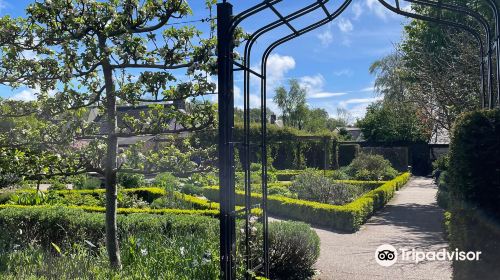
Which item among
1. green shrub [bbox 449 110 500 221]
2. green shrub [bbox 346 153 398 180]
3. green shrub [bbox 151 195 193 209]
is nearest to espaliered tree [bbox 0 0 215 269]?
green shrub [bbox 449 110 500 221]

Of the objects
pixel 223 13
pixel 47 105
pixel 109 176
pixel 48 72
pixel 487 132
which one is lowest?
pixel 109 176

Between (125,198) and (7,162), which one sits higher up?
(7,162)

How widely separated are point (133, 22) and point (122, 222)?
11.0 ft

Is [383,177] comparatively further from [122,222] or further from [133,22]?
[133,22]

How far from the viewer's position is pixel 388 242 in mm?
8898

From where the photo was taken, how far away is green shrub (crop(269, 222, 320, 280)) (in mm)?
6113

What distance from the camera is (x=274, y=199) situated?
41.3 feet

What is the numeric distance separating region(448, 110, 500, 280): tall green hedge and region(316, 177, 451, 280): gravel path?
296 centimetres

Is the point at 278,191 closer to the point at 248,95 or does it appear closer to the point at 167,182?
the point at 167,182

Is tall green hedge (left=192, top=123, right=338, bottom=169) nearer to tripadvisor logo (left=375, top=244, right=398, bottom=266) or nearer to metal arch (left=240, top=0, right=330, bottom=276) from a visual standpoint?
tripadvisor logo (left=375, top=244, right=398, bottom=266)

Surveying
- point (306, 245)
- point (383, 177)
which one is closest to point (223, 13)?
point (306, 245)

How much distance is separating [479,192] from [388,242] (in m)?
5.63

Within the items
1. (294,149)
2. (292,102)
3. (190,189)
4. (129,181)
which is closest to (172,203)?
(190,189)

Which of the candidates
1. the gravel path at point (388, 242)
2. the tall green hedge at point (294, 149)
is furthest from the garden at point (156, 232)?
the tall green hedge at point (294, 149)
